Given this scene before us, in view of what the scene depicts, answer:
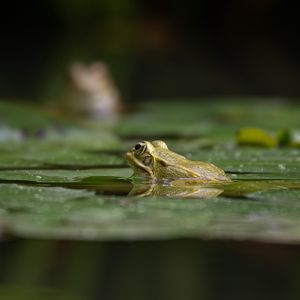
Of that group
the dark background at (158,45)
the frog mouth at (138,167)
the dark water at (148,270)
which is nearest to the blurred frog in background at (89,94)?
the dark background at (158,45)

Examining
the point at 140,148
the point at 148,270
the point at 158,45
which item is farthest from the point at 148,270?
the point at 158,45

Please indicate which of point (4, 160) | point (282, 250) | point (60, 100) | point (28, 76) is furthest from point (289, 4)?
point (282, 250)

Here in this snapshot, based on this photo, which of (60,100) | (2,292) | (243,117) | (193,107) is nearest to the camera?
(2,292)

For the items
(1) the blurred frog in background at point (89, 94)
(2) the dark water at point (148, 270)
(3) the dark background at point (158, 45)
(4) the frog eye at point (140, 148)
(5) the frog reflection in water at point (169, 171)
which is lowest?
(2) the dark water at point (148, 270)

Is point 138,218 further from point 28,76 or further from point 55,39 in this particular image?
point 55,39

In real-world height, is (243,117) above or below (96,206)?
above

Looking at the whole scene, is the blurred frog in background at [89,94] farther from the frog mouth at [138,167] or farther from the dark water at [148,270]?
the dark water at [148,270]

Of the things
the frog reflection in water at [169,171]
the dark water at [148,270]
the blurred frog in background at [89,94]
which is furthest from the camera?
the blurred frog in background at [89,94]

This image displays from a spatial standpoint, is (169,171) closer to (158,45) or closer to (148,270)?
(148,270)
